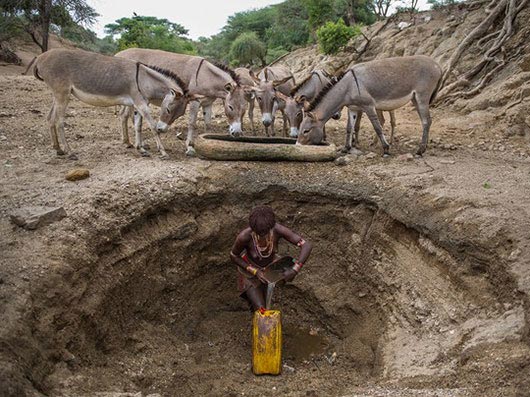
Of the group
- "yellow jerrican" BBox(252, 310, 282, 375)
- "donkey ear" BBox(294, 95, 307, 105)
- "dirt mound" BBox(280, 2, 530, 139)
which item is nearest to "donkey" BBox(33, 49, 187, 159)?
"donkey ear" BBox(294, 95, 307, 105)

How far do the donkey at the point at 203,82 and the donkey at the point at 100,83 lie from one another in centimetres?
35

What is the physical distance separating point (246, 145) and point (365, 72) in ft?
7.55

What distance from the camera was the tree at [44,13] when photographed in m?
20.2

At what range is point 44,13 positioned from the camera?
2028 cm

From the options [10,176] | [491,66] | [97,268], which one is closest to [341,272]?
[97,268]

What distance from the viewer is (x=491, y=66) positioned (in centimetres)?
1084

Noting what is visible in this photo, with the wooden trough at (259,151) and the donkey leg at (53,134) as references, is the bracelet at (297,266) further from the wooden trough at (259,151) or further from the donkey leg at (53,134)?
the donkey leg at (53,134)

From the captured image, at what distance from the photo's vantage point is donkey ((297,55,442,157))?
794 cm

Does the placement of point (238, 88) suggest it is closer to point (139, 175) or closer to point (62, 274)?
point (139, 175)

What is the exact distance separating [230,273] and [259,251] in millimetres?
1487

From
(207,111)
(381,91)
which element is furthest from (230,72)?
(381,91)

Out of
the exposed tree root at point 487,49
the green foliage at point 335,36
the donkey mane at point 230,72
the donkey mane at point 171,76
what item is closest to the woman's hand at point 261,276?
the donkey mane at point 171,76

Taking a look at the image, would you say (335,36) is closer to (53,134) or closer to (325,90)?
(325,90)

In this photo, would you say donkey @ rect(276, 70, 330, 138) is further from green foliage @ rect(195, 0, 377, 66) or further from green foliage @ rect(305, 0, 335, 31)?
green foliage @ rect(305, 0, 335, 31)
